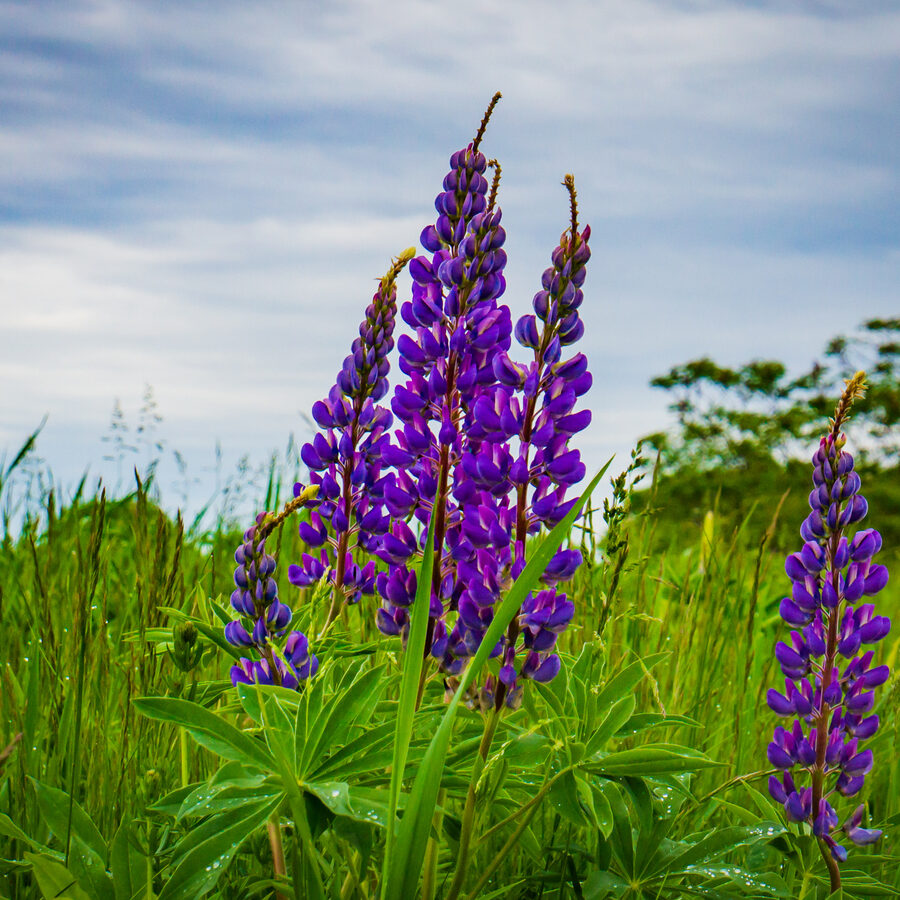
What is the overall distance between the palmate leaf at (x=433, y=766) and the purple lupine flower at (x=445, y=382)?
0.25 metres

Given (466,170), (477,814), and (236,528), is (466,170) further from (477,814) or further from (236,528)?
(236,528)

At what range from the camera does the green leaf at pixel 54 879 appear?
181 centimetres

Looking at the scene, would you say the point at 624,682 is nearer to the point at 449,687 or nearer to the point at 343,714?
the point at 449,687

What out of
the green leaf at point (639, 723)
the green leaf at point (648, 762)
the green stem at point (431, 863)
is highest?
the green leaf at point (639, 723)

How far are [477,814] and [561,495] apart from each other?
0.66 m

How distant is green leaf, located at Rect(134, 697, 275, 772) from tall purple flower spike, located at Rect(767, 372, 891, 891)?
115 cm

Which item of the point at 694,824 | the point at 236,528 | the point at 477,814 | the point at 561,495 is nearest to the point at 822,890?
the point at 694,824

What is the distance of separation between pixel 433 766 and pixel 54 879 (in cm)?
85

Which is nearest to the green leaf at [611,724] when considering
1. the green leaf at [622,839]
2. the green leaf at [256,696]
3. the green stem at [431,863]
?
the green leaf at [622,839]

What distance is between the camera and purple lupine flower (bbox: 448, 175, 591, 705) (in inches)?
69.2

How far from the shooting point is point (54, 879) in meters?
1.83

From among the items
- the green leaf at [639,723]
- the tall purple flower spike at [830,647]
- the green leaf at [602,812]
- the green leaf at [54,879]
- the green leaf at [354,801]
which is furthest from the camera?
the tall purple flower spike at [830,647]

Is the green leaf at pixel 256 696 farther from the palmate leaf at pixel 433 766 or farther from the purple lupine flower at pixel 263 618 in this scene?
the palmate leaf at pixel 433 766

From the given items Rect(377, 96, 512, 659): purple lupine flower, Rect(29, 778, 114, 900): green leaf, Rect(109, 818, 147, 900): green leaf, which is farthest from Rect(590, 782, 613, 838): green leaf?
Rect(29, 778, 114, 900): green leaf
